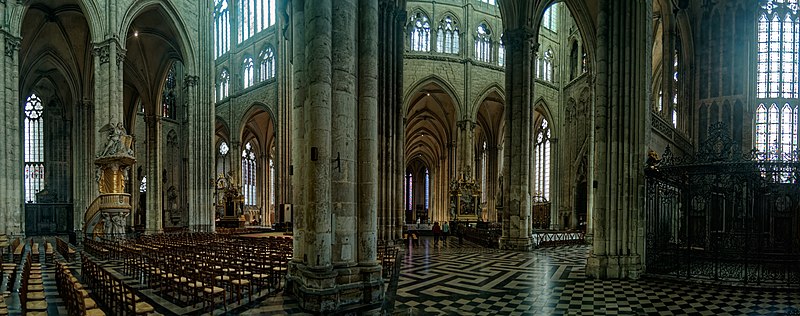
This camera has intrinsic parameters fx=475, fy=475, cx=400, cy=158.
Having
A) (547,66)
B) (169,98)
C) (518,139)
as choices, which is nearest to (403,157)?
(518,139)

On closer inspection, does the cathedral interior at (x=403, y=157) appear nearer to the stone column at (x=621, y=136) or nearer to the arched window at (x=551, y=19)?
the stone column at (x=621, y=136)

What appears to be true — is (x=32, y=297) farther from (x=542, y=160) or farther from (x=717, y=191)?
(x=542, y=160)

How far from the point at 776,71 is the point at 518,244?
19.8 meters

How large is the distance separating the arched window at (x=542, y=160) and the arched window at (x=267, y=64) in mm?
24432

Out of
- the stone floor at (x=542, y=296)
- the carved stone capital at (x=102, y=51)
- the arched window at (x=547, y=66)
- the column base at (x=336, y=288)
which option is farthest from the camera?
the arched window at (x=547, y=66)

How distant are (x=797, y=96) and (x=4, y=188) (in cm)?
4103

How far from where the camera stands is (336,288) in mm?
8688

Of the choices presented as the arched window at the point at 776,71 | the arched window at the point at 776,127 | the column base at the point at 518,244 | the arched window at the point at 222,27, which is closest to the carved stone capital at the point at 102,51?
the column base at the point at 518,244

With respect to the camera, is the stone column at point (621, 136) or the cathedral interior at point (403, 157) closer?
the cathedral interior at point (403, 157)

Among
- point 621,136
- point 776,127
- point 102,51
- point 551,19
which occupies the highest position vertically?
point 551,19

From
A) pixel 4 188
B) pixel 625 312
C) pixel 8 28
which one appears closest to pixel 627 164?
pixel 625 312

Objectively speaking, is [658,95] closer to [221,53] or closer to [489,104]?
[489,104]

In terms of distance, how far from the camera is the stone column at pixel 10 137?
20609 millimetres

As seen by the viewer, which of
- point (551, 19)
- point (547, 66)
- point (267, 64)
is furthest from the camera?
point (267, 64)
